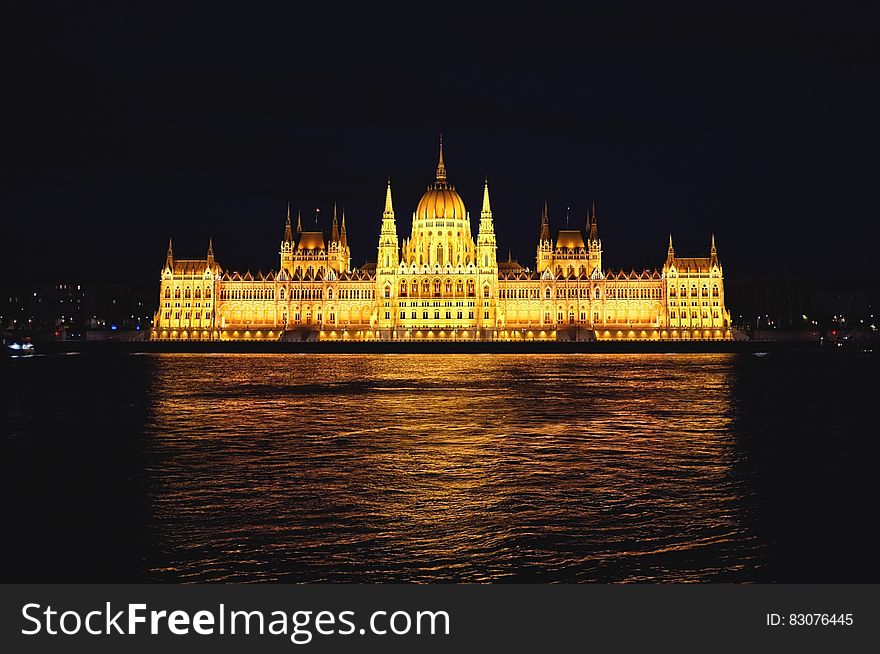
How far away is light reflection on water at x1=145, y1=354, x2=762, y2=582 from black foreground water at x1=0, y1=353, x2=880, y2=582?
7 cm

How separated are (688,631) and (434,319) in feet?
496

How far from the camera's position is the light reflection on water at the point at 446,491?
15.2m

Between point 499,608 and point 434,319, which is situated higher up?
point 434,319

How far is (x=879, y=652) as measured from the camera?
11.4 m

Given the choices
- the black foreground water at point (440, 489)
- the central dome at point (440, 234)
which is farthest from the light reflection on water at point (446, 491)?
the central dome at point (440, 234)

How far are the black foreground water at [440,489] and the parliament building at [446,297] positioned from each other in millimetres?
115452

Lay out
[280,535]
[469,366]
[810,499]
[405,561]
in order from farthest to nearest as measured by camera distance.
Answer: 1. [469,366]
2. [810,499]
3. [280,535]
4. [405,561]

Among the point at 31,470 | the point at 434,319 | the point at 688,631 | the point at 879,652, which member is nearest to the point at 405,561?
the point at 688,631

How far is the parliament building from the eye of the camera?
162 metres

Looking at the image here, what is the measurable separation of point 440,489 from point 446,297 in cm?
14266

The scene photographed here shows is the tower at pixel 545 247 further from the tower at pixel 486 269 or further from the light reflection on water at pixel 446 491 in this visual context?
the light reflection on water at pixel 446 491

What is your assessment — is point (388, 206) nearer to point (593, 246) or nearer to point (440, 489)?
point (593, 246)

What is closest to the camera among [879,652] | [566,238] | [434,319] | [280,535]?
[879,652]

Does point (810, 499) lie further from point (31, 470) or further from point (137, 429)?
point (137, 429)
